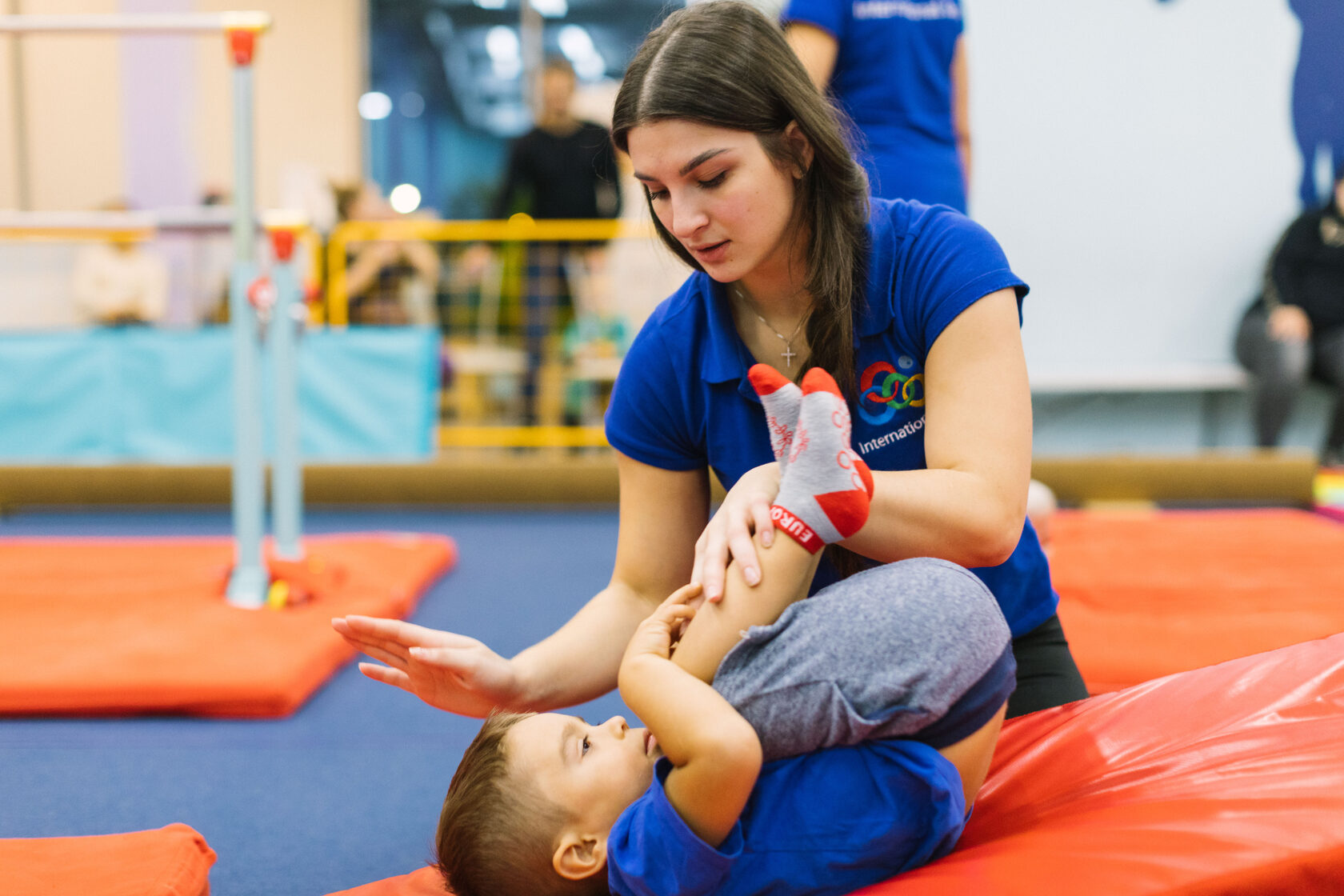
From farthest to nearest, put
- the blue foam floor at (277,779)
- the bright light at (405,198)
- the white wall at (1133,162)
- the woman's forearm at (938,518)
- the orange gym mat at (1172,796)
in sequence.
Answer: the bright light at (405,198) < the white wall at (1133,162) < the blue foam floor at (277,779) < the woman's forearm at (938,518) < the orange gym mat at (1172,796)

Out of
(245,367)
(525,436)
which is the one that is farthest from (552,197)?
(245,367)

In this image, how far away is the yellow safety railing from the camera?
482 cm

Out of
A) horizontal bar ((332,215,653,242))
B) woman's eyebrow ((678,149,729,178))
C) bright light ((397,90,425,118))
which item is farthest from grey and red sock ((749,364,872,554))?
bright light ((397,90,425,118))

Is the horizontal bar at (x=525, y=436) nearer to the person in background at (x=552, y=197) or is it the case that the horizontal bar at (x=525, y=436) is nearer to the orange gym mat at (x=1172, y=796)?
the person in background at (x=552, y=197)

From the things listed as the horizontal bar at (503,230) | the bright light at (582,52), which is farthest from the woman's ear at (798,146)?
the bright light at (582,52)

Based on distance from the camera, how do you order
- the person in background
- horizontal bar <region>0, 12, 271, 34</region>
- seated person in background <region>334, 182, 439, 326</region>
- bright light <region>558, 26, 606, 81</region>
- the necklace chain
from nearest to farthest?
the necklace chain → horizontal bar <region>0, 12, 271, 34</region> → the person in background → seated person in background <region>334, 182, 439, 326</region> → bright light <region>558, 26, 606, 81</region>

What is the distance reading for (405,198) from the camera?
26.0 feet

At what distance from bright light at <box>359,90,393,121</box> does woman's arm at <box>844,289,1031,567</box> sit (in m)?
7.48

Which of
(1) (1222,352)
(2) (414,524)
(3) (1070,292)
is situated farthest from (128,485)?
(1) (1222,352)

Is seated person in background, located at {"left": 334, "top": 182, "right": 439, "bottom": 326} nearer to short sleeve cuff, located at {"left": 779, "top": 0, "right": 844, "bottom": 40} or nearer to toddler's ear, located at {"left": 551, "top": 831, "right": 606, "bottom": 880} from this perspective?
short sleeve cuff, located at {"left": 779, "top": 0, "right": 844, "bottom": 40}

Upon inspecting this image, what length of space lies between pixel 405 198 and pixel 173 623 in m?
6.22

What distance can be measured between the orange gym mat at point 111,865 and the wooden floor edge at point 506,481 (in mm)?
3078

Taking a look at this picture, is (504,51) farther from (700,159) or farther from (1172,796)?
(1172,796)

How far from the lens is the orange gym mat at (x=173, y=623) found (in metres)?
1.86
